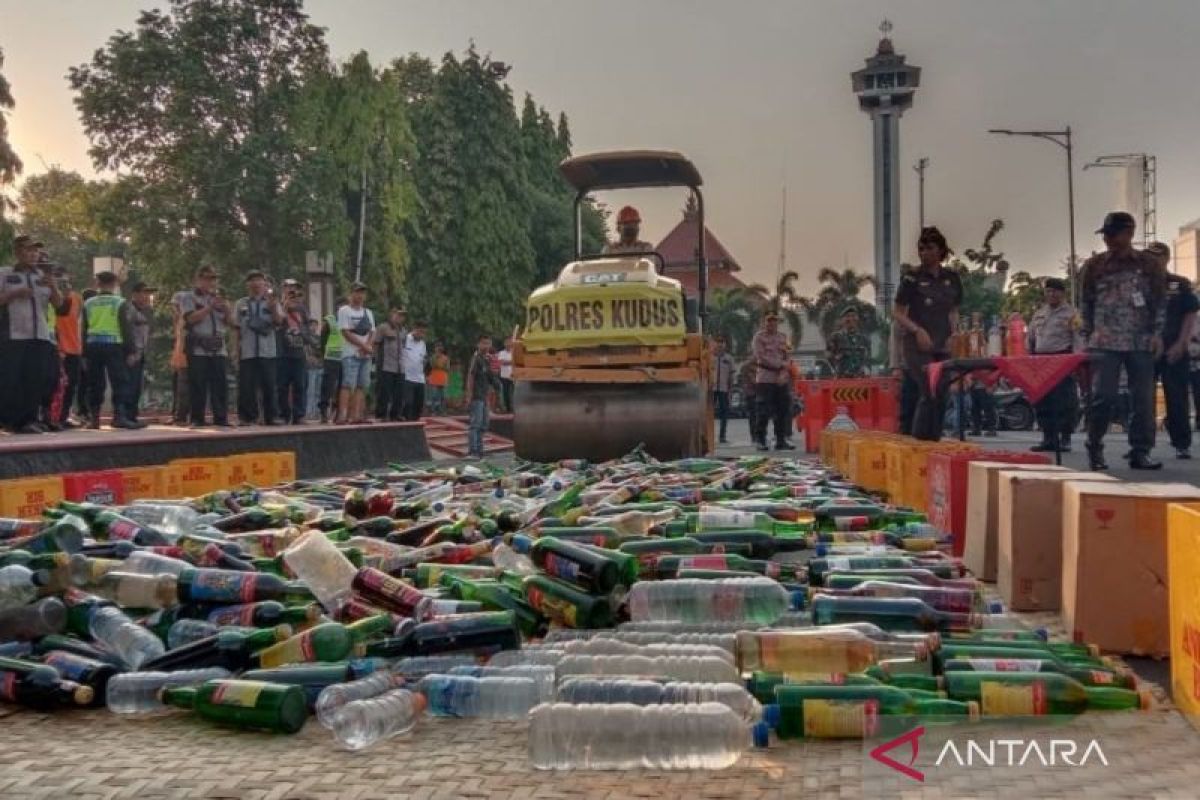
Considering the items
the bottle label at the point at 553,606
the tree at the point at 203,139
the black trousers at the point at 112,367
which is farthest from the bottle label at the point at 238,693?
the tree at the point at 203,139

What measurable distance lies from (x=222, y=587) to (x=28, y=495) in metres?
3.65

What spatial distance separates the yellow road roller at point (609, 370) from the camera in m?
12.7

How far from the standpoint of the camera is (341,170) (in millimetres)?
37938

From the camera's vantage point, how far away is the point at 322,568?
5.21m

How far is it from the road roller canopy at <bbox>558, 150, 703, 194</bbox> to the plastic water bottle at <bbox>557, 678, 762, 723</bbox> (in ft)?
39.6

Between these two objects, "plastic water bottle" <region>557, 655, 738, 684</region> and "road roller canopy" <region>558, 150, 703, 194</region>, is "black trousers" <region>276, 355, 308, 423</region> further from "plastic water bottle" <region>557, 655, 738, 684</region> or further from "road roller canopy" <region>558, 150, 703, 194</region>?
"plastic water bottle" <region>557, 655, 738, 684</region>

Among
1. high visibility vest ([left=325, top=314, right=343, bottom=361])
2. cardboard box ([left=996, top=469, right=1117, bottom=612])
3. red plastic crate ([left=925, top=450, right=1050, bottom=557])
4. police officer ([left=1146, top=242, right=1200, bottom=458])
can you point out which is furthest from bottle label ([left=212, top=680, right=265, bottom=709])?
high visibility vest ([left=325, top=314, right=343, bottom=361])

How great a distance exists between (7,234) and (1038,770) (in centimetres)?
2817

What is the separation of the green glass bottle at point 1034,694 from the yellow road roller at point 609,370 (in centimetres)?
901

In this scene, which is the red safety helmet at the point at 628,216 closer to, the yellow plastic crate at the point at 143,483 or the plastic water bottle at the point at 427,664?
the yellow plastic crate at the point at 143,483

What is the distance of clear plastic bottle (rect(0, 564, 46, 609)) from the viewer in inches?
185

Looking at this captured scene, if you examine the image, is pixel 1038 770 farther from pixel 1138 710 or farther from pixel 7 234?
pixel 7 234

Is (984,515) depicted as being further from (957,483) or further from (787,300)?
(787,300)

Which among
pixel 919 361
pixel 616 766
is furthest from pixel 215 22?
pixel 616 766
